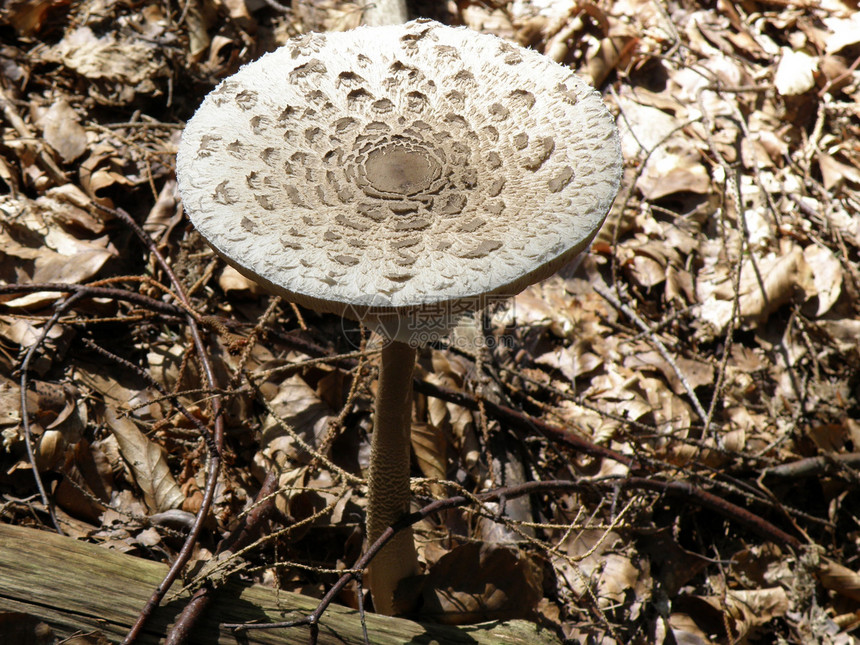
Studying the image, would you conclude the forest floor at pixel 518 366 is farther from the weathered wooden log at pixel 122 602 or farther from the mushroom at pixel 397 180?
the mushroom at pixel 397 180

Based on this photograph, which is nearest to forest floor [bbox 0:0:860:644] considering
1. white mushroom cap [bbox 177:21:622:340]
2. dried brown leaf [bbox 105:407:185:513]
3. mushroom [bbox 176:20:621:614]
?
dried brown leaf [bbox 105:407:185:513]

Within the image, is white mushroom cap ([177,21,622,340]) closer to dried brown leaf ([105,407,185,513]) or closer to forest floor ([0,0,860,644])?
forest floor ([0,0,860,644])

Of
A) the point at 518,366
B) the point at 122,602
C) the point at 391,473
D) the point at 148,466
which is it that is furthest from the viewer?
the point at 518,366

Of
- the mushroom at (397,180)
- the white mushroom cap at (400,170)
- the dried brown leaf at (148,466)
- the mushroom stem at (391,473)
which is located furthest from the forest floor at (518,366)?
the white mushroom cap at (400,170)

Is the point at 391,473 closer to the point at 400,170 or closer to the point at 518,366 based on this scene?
the point at 400,170

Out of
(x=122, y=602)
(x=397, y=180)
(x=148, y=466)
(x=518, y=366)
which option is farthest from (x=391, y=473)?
(x=518, y=366)

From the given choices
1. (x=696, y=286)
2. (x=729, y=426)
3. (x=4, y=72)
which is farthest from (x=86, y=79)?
(x=729, y=426)
